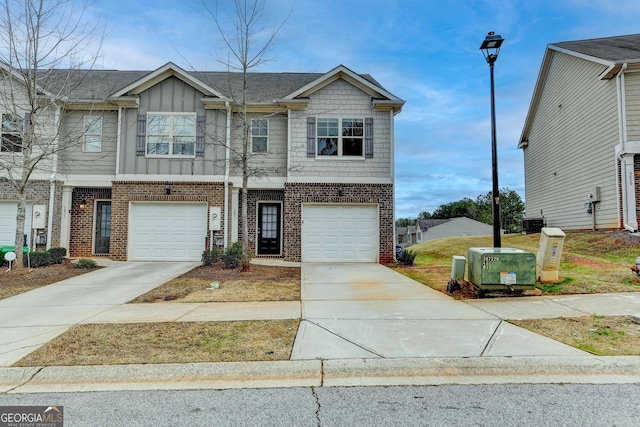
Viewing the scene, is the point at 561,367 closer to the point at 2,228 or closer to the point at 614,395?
the point at 614,395

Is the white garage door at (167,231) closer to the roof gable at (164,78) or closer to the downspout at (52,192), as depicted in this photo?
the downspout at (52,192)

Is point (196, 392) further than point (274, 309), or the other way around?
point (274, 309)

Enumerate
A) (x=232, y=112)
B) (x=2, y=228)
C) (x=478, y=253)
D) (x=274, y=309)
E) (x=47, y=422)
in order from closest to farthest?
1. (x=47, y=422)
2. (x=274, y=309)
3. (x=478, y=253)
4. (x=2, y=228)
5. (x=232, y=112)

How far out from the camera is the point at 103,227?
47.4 feet

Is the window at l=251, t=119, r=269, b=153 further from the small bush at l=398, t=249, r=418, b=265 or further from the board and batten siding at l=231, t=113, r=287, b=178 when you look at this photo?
the small bush at l=398, t=249, r=418, b=265

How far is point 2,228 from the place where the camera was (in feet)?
43.7

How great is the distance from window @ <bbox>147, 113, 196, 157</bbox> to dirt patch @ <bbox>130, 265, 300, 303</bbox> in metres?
4.99

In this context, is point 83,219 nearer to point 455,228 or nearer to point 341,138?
point 341,138

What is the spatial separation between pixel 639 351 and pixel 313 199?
10.4 meters

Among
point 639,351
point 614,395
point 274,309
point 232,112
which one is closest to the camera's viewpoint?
point 614,395

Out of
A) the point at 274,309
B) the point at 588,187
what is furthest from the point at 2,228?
the point at 588,187

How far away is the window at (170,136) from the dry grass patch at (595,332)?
1212cm

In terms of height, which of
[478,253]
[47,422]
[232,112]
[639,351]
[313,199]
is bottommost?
[47,422]

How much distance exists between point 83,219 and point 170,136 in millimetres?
4650
